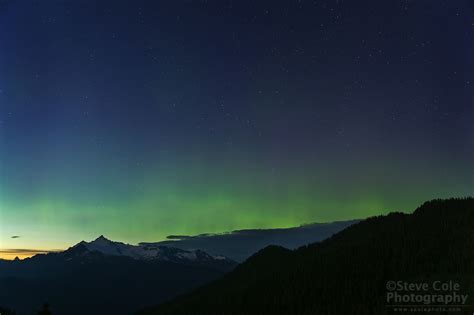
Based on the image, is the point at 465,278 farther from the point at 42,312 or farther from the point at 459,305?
the point at 42,312

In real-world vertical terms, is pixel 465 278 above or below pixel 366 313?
above

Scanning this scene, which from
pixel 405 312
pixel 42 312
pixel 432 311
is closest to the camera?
pixel 42 312

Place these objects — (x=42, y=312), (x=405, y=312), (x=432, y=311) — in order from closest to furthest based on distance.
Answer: (x=42, y=312) → (x=432, y=311) → (x=405, y=312)

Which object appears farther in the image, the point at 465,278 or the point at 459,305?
the point at 465,278

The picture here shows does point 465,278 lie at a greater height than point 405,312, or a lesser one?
greater

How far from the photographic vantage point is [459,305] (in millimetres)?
176250

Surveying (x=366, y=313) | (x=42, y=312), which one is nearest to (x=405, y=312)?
(x=366, y=313)

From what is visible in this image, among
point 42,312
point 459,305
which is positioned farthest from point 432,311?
point 42,312

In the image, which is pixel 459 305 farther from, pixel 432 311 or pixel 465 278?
pixel 465 278

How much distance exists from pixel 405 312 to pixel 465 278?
27080mm

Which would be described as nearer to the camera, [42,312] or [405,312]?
[42,312]

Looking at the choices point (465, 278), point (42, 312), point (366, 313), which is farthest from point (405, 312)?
point (42, 312)

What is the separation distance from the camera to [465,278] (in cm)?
19850

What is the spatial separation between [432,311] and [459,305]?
380 inches
